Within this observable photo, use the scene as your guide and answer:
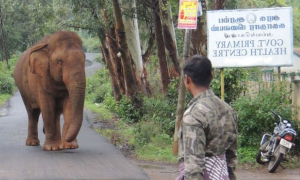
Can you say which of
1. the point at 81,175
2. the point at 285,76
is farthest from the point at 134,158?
the point at 285,76

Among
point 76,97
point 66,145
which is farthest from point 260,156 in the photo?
point 66,145

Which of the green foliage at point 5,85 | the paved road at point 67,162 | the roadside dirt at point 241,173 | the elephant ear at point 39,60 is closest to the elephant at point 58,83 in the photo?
the elephant ear at point 39,60

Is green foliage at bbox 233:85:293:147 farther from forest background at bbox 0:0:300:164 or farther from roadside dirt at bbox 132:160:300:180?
roadside dirt at bbox 132:160:300:180

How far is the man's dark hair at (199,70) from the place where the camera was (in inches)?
183

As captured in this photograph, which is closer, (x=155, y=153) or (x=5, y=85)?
(x=155, y=153)

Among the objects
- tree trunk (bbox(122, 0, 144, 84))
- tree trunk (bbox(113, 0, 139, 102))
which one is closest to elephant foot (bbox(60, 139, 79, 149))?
tree trunk (bbox(113, 0, 139, 102))

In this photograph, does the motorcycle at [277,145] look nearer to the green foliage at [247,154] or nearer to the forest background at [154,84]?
the green foliage at [247,154]

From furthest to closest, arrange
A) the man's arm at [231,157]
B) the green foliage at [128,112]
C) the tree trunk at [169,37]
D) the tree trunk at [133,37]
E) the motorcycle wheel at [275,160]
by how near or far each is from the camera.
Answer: the tree trunk at [133,37], the green foliage at [128,112], the tree trunk at [169,37], the motorcycle wheel at [275,160], the man's arm at [231,157]

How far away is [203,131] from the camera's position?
4.51 m

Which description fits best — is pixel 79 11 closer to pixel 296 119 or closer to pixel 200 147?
pixel 296 119

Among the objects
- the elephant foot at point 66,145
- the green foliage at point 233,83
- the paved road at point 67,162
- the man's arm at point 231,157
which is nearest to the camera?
the man's arm at point 231,157

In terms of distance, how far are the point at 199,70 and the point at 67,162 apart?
6.29m

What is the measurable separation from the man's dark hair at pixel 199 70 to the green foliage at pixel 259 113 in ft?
23.7

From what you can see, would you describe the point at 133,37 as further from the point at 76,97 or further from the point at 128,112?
the point at 76,97
